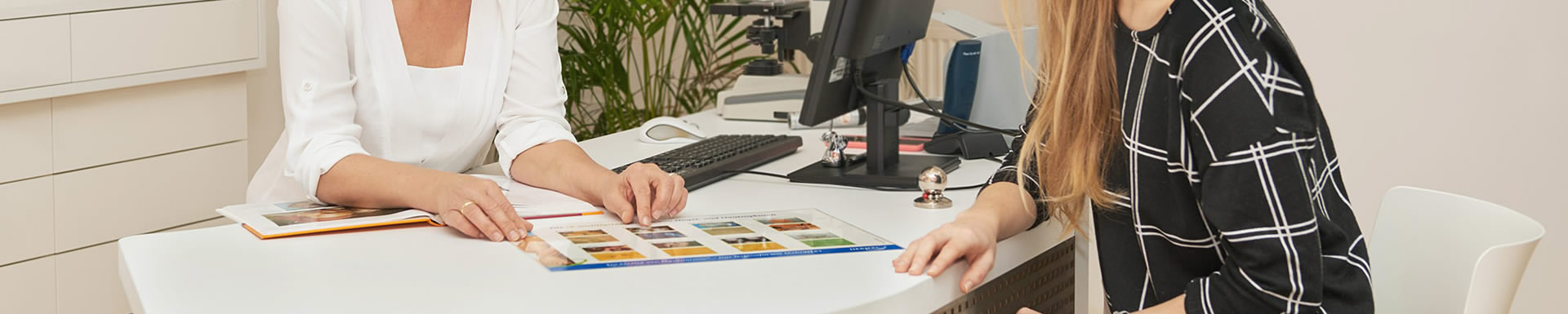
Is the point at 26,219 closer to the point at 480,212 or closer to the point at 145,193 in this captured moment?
the point at 145,193

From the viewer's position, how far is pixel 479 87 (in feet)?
5.80

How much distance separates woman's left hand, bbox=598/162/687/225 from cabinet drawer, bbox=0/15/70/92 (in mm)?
1669

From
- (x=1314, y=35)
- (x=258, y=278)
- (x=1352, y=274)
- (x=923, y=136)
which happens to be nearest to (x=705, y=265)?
(x=258, y=278)

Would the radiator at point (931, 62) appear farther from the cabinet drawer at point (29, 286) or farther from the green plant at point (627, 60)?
the cabinet drawer at point (29, 286)

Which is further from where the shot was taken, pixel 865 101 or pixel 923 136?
pixel 923 136

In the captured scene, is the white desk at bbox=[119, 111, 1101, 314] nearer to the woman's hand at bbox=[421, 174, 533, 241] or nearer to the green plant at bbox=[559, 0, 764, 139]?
the woman's hand at bbox=[421, 174, 533, 241]

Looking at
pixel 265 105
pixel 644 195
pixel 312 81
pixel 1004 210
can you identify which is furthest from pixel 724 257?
pixel 265 105

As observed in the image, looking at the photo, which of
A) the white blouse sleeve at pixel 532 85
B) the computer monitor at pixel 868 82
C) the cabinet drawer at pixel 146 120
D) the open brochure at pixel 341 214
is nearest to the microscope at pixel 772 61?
the computer monitor at pixel 868 82

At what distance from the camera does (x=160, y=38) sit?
9.07ft

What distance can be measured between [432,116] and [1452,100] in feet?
6.98

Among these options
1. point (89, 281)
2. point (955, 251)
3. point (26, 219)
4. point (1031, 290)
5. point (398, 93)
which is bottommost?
point (89, 281)

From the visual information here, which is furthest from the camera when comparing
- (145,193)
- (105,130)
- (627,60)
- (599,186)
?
(627,60)

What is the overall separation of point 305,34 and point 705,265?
2.23 ft

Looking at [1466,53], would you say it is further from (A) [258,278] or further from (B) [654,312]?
(A) [258,278]
